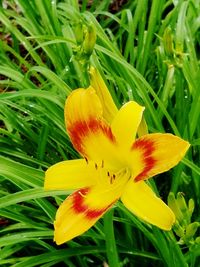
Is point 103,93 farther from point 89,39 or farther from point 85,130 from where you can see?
point 89,39

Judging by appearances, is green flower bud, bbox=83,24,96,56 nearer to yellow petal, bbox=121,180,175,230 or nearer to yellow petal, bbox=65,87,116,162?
yellow petal, bbox=65,87,116,162

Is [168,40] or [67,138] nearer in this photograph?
[168,40]

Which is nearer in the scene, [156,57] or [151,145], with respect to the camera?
[151,145]

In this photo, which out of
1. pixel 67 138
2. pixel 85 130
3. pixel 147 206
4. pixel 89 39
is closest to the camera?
pixel 147 206

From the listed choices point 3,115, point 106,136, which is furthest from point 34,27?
point 106,136

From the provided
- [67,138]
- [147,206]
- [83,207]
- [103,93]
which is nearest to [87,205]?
[83,207]

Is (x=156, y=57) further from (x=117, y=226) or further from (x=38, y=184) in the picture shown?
(x=38, y=184)

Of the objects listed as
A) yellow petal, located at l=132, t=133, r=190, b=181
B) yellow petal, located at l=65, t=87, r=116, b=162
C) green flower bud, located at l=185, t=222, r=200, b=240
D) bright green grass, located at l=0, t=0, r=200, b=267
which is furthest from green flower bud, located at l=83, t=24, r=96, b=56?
green flower bud, located at l=185, t=222, r=200, b=240
